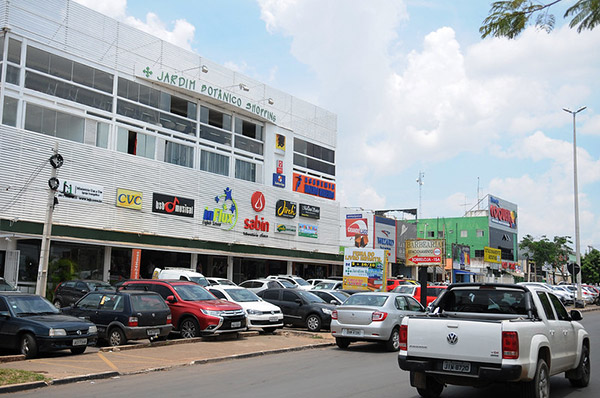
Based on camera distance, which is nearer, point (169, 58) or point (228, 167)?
point (169, 58)

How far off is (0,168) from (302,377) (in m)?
20.3

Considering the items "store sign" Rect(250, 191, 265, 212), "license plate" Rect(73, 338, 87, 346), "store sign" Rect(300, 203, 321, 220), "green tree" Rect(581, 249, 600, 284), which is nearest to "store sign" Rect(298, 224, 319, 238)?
"store sign" Rect(300, 203, 321, 220)

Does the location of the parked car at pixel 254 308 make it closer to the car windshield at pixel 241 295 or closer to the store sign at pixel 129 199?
the car windshield at pixel 241 295

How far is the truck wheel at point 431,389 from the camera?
30.1 ft

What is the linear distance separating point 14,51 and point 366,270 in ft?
70.2

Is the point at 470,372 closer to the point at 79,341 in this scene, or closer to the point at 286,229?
the point at 79,341

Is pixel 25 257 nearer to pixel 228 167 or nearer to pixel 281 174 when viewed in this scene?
pixel 228 167

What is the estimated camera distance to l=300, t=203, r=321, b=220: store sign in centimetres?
4462

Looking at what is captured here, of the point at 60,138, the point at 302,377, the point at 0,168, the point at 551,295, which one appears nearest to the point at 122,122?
the point at 60,138

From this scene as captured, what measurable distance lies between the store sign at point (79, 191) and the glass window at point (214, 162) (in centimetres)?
900

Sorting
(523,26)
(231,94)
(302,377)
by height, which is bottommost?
(302,377)

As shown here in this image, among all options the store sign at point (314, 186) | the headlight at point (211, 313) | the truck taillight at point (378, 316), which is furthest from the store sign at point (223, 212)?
the truck taillight at point (378, 316)

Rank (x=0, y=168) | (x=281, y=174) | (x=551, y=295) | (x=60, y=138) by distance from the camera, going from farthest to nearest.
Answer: (x=281, y=174)
(x=60, y=138)
(x=0, y=168)
(x=551, y=295)

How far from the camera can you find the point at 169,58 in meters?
35.9
